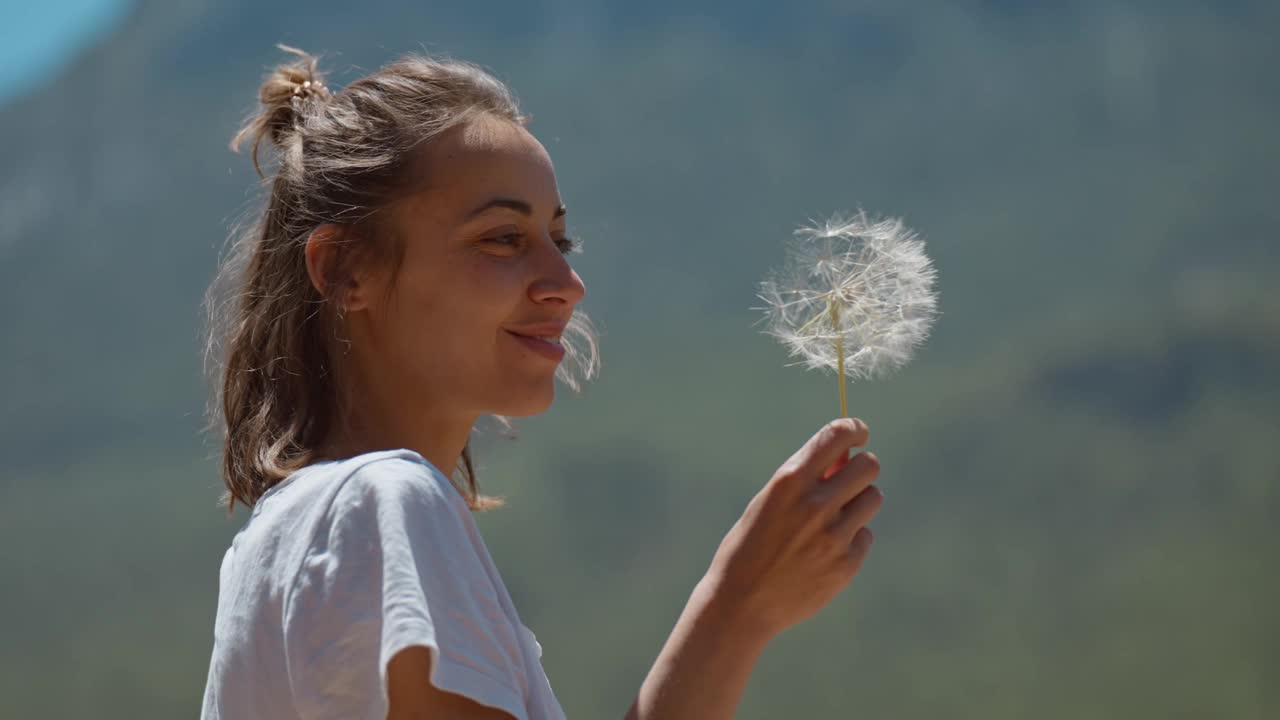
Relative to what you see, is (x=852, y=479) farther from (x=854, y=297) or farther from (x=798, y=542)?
(x=854, y=297)

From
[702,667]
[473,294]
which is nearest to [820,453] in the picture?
[702,667]

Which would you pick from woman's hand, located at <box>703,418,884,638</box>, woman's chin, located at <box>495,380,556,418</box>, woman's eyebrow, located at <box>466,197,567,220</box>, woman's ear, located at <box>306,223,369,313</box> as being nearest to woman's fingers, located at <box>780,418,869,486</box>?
woman's hand, located at <box>703,418,884,638</box>

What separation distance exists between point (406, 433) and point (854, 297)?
1.90 ft

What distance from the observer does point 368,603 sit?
29.5 inches

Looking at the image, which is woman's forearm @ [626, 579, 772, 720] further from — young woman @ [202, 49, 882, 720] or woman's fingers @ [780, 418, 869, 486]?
woman's fingers @ [780, 418, 869, 486]

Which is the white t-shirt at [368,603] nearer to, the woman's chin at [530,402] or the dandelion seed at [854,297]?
the woman's chin at [530,402]

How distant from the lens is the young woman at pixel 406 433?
76 cm

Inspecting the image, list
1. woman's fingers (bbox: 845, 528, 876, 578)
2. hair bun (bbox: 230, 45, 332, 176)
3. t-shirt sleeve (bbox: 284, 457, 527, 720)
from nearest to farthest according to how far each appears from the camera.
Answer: t-shirt sleeve (bbox: 284, 457, 527, 720) → woman's fingers (bbox: 845, 528, 876, 578) → hair bun (bbox: 230, 45, 332, 176)

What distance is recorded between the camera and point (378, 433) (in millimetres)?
1070

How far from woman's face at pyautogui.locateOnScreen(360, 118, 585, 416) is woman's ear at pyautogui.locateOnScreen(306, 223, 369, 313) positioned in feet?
0.10

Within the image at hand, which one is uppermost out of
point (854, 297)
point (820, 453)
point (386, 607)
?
point (854, 297)

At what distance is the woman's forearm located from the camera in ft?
2.99

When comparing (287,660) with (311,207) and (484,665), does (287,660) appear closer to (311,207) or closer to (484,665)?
(484,665)

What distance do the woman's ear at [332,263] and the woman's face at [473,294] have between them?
1.2 inches
